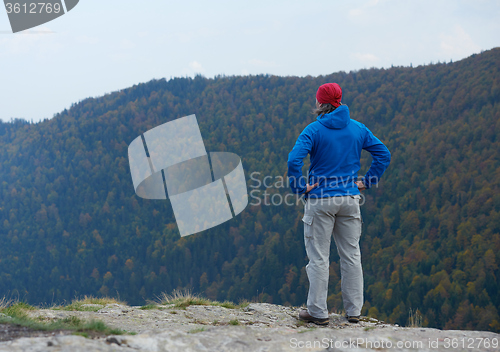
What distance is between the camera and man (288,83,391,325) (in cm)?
353

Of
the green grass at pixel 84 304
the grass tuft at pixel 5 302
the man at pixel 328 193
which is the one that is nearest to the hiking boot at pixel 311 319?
the man at pixel 328 193

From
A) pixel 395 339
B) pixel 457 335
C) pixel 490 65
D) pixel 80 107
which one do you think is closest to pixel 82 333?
pixel 395 339

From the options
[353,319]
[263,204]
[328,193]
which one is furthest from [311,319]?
[263,204]

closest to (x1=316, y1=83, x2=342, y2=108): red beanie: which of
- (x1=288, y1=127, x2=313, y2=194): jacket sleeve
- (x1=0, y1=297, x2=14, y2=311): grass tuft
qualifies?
(x1=288, y1=127, x2=313, y2=194): jacket sleeve

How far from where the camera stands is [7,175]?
129 m

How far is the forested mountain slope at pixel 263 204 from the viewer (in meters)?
75.5

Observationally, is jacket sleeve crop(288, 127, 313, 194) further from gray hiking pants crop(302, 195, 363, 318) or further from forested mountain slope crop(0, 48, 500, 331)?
forested mountain slope crop(0, 48, 500, 331)

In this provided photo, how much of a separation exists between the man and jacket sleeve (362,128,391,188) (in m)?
0.10

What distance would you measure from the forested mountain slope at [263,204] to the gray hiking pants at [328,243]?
5804 centimetres

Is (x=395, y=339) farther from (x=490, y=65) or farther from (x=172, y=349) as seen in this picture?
(x=490, y=65)

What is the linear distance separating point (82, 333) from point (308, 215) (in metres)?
1.88

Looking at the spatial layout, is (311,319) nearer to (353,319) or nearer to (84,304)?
(353,319)

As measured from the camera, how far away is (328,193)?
3525 mm

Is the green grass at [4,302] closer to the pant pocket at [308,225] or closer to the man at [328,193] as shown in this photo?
the man at [328,193]
